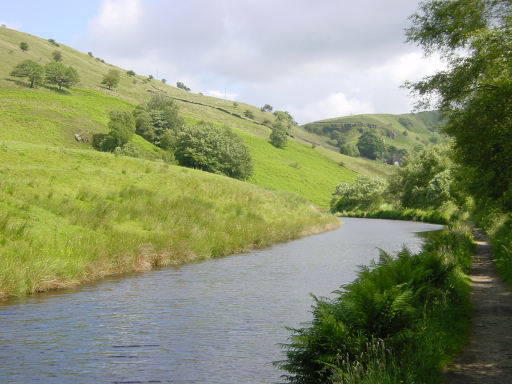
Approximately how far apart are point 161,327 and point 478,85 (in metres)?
15.6

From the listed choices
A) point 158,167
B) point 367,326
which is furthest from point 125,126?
point 367,326

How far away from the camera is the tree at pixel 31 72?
10656cm

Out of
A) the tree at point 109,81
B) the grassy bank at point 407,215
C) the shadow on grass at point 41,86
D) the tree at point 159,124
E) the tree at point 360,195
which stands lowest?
the grassy bank at point 407,215

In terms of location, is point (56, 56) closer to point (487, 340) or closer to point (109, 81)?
point (109, 81)

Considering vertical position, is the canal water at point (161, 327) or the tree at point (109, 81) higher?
the tree at point (109, 81)

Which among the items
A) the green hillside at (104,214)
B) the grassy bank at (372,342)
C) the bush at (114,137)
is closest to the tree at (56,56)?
the green hillside at (104,214)

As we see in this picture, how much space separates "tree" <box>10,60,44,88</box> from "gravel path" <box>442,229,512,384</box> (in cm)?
11236

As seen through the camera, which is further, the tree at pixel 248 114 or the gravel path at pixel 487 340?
the tree at pixel 248 114

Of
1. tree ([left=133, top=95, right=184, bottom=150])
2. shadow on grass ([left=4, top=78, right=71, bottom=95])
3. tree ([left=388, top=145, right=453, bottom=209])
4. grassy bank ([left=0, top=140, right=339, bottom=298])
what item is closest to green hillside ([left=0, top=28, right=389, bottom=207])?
shadow on grass ([left=4, top=78, right=71, bottom=95])

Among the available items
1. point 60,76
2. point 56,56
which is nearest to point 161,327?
point 60,76

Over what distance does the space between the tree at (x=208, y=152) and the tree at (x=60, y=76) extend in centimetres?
4889

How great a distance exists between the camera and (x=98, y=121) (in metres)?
90.3

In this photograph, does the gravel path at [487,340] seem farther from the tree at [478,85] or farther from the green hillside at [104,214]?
the green hillside at [104,214]

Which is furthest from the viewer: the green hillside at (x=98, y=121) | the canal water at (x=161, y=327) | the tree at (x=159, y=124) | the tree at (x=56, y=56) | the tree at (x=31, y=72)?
the tree at (x=56, y=56)
